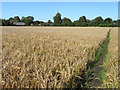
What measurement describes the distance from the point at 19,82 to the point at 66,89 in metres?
0.86

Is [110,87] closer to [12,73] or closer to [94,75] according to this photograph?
[94,75]

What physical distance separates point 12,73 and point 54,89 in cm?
108

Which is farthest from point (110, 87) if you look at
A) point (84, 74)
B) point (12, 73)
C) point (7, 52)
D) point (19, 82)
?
point (7, 52)


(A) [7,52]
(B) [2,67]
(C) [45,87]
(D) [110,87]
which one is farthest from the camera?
(A) [7,52]

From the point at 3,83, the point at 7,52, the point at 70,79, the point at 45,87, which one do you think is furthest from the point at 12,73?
the point at 7,52

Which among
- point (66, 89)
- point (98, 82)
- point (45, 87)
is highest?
point (45, 87)

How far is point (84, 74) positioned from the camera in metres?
3.49

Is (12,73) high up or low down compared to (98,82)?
up

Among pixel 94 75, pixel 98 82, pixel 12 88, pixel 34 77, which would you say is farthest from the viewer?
pixel 94 75

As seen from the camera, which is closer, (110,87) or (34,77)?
(34,77)

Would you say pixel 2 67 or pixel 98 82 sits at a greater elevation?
pixel 2 67

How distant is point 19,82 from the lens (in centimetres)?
250

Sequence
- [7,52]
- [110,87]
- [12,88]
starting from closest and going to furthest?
[12,88], [110,87], [7,52]

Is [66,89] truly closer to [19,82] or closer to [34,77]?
[34,77]
